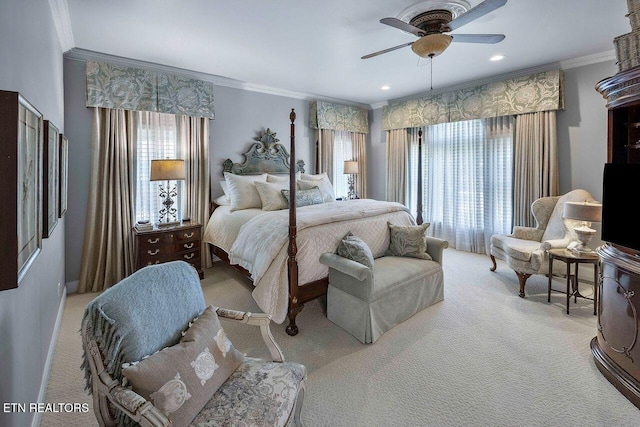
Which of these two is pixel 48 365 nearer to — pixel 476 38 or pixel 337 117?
pixel 476 38

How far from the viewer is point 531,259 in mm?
3273

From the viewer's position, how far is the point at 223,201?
14.3ft

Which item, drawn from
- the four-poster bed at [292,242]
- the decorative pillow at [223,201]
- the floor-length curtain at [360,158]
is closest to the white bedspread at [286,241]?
the four-poster bed at [292,242]

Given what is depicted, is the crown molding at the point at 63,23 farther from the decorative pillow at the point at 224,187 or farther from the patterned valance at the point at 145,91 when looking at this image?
the decorative pillow at the point at 224,187

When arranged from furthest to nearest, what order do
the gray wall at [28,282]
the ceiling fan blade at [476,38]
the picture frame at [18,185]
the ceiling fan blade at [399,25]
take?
the ceiling fan blade at [476,38]
the ceiling fan blade at [399,25]
the gray wall at [28,282]
the picture frame at [18,185]

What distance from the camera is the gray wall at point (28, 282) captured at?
4.10ft

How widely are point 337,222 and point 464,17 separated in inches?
76.2

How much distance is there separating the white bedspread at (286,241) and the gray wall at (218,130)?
158cm

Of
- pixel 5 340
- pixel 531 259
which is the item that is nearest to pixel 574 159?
pixel 531 259

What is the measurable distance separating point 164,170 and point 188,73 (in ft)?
4.93

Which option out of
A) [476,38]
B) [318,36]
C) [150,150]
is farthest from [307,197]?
[476,38]

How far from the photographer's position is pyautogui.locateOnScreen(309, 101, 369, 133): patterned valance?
5.62m

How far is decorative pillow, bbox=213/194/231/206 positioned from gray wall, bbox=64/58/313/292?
0.55 feet

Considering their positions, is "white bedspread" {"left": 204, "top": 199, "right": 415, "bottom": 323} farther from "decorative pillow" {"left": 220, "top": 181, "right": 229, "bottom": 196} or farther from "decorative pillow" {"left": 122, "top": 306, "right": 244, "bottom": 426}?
"decorative pillow" {"left": 122, "top": 306, "right": 244, "bottom": 426}
